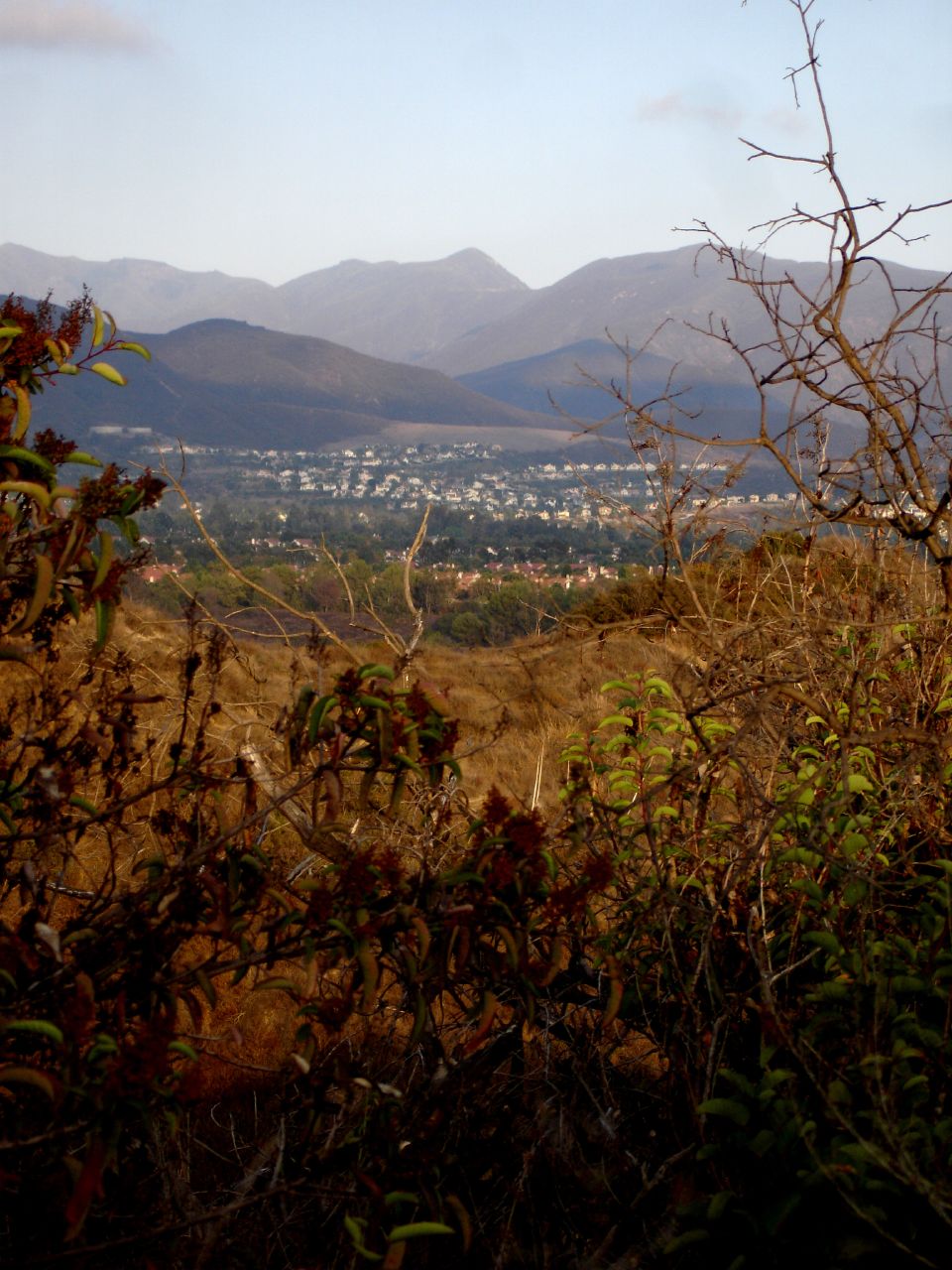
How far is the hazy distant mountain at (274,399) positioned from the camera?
8712 centimetres

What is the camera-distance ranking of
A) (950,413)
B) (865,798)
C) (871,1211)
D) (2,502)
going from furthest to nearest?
(950,413)
(865,798)
(2,502)
(871,1211)

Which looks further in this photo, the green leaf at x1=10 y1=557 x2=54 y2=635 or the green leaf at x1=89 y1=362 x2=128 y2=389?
the green leaf at x1=89 y1=362 x2=128 y2=389

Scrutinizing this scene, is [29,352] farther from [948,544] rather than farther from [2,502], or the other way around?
[948,544]

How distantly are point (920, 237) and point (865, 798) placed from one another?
1824mm

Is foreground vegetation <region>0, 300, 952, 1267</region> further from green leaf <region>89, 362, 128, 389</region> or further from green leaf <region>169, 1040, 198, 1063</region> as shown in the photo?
green leaf <region>89, 362, 128, 389</region>

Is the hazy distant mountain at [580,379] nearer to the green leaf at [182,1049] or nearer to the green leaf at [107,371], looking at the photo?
the green leaf at [107,371]

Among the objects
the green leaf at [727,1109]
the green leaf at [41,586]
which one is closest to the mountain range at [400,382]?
the green leaf at [727,1109]

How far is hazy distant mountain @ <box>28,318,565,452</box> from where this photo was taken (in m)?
87.1

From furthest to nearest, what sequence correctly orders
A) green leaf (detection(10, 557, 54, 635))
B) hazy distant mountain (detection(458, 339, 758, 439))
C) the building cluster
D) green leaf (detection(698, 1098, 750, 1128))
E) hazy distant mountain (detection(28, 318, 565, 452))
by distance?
1. hazy distant mountain (detection(458, 339, 758, 439))
2. hazy distant mountain (detection(28, 318, 565, 452))
3. the building cluster
4. green leaf (detection(698, 1098, 750, 1128))
5. green leaf (detection(10, 557, 54, 635))

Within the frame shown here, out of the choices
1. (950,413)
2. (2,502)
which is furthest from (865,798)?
(2,502)

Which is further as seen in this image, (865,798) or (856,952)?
(865,798)

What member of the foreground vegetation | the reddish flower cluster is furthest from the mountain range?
the reddish flower cluster

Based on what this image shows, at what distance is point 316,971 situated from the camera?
1.52m

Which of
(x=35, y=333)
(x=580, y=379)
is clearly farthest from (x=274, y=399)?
(x=35, y=333)
